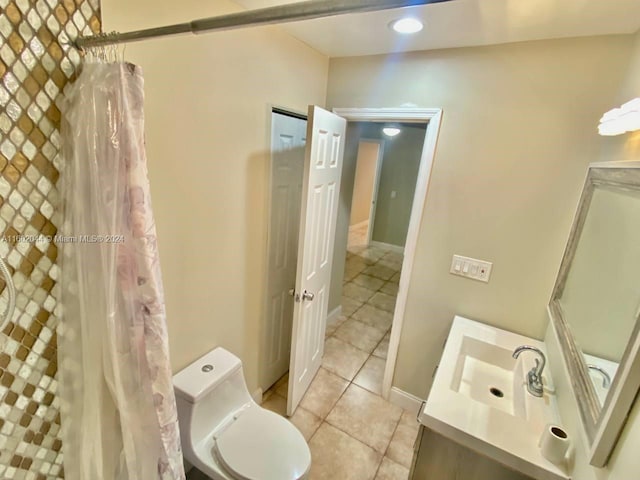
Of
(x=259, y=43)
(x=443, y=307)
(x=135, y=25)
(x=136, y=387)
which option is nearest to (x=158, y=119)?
(x=135, y=25)

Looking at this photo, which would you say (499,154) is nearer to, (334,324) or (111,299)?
(111,299)

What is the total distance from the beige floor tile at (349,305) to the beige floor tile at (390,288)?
50cm

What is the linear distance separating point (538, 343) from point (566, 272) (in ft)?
1.47

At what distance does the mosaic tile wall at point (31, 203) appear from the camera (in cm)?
75

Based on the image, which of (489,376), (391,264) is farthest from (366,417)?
(391,264)

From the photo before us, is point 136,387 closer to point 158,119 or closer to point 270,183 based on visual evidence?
point 158,119

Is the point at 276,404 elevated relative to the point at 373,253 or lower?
lower

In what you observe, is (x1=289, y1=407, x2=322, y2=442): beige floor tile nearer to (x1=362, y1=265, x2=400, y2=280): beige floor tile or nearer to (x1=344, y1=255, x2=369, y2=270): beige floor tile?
(x1=362, y1=265, x2=400, y2=280): beige floor tile

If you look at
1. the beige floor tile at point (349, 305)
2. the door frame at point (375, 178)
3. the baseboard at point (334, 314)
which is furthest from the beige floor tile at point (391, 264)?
the baseboard at point (334, 314)

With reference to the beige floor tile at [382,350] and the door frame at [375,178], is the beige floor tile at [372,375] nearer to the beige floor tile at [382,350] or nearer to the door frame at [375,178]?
the beige floor tile at [382,350]

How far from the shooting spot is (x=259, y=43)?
1.46 meters

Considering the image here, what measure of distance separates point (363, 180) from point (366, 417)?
506 centimetres

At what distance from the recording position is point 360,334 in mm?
2996

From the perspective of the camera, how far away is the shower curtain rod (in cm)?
50
